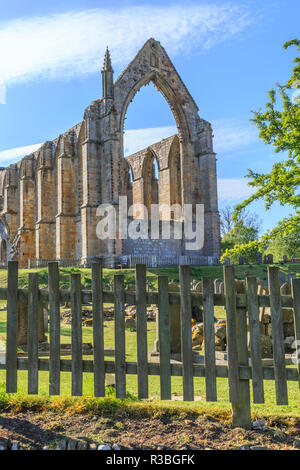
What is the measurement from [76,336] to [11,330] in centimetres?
65

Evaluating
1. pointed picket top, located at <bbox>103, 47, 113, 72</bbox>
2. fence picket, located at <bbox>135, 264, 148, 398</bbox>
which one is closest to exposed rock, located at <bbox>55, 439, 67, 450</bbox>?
fence picket, located at <bbox>135, 264, 148, 398</bbox>

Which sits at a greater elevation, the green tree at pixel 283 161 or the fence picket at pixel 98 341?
the green tree at pixel 283 161

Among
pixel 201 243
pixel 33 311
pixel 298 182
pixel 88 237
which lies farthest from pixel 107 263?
pixel 33 311

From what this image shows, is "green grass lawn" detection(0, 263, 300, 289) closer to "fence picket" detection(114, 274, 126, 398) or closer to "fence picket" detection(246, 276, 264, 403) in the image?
"fence picket" detection(114, 274, 126, 398)

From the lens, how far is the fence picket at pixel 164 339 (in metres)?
3.88

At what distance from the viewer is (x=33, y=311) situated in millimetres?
4047

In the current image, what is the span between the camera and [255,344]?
3812 mm

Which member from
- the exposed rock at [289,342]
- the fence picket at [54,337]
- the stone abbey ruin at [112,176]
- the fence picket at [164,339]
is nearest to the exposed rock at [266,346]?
the exposed rock at [289,342]

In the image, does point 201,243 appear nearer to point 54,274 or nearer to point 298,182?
point 298,182

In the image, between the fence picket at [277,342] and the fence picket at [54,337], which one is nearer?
the fence picket at [277,342]

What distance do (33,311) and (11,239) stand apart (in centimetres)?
3868

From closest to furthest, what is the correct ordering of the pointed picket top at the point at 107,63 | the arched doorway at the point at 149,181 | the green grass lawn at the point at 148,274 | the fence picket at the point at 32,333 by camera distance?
the fence picket at the point at 32,333
the green grass lawn at the point at 148,274
the pointed picket top at the point at 107,63
the arched doorway at the point at 149,181

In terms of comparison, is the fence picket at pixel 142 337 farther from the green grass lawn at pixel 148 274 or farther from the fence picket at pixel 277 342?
the green grass lawn at pixel 148 274

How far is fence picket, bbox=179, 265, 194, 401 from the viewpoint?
386cm
